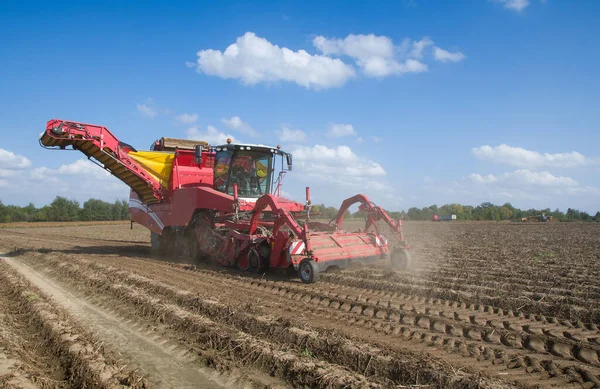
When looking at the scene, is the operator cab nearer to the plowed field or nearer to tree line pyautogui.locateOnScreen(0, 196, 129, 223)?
the plowed field

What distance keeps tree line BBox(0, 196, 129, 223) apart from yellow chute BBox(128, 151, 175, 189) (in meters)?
48.9

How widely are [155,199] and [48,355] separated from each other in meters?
8.29

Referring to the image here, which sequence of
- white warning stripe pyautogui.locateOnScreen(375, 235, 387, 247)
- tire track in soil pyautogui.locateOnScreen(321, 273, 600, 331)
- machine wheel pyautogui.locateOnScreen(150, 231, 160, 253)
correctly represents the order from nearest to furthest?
tire track in soil pyautogui.locateOnScreen(321, 273, 600, 331), white warning stripe pyautogui.locateOnScreen(375, 235, 387, 247), machine wheel pyautogui.locateOnScreen(150, 231, 160, 253)

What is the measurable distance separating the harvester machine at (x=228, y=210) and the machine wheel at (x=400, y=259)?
23mm

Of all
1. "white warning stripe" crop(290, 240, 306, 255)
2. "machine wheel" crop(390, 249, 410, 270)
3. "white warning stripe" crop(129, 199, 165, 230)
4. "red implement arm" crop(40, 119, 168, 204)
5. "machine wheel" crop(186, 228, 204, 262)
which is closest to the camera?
"white warning stripe" crop(290, 240, 306, 255)

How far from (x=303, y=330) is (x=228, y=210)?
5567 mm

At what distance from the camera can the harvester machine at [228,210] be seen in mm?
8258

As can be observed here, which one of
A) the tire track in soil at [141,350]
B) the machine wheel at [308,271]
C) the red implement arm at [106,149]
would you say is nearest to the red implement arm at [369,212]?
the machine wheel at [308,271]

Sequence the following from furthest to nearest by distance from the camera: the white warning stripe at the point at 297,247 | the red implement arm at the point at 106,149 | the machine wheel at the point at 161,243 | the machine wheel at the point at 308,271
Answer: the machine wheel at the point at 161,243 → the red implement arm at the point at 106,149 → the white warning stripe at the point at 297,247 → the machine wheel at the point at 308,271

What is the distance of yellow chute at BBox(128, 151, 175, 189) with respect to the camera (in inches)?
475

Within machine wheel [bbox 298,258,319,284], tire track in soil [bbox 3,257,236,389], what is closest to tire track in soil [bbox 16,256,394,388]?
tire track in soil [bbox 3,257,236,389]

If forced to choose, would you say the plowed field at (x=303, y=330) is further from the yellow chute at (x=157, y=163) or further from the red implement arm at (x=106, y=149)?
the yellow chute at (x=157, y=163)

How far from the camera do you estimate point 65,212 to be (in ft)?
179

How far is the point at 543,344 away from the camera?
169 inches
